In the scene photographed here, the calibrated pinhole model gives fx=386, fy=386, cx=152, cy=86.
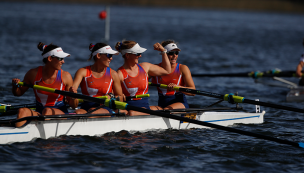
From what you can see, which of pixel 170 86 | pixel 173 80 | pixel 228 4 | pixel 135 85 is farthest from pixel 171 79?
pixel 228 4

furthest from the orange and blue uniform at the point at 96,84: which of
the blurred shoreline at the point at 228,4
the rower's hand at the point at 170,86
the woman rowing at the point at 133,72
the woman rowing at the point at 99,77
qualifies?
the blurred shoreline at the point at 228,4

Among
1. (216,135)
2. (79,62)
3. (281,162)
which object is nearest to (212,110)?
(216,135)

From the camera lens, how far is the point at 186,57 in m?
23.9

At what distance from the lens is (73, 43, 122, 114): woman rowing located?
279 inches

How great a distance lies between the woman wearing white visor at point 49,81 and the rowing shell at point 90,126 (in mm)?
177

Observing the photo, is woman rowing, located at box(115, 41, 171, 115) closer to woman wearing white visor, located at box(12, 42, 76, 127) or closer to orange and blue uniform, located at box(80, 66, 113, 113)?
orange and blue uniform, located at box(80, 66, 113, 113)

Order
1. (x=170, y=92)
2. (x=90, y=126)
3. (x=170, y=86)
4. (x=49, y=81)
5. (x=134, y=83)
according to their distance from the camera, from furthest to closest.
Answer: (x=170, y=92), (x=170, y=86), (x=134, y=83), (x=90, y=126), (x=49, y=81)

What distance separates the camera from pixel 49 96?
6.91m

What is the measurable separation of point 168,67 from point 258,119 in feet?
9.18

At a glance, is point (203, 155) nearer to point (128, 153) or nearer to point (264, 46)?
point (128, 153)

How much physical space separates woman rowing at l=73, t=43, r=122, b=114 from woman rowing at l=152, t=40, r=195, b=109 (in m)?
1.33

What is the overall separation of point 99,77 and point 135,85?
768 mm

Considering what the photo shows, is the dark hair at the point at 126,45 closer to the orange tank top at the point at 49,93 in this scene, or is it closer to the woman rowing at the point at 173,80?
the woman rowing at the point at 173,80

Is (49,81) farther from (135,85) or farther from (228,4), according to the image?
(228,4)
